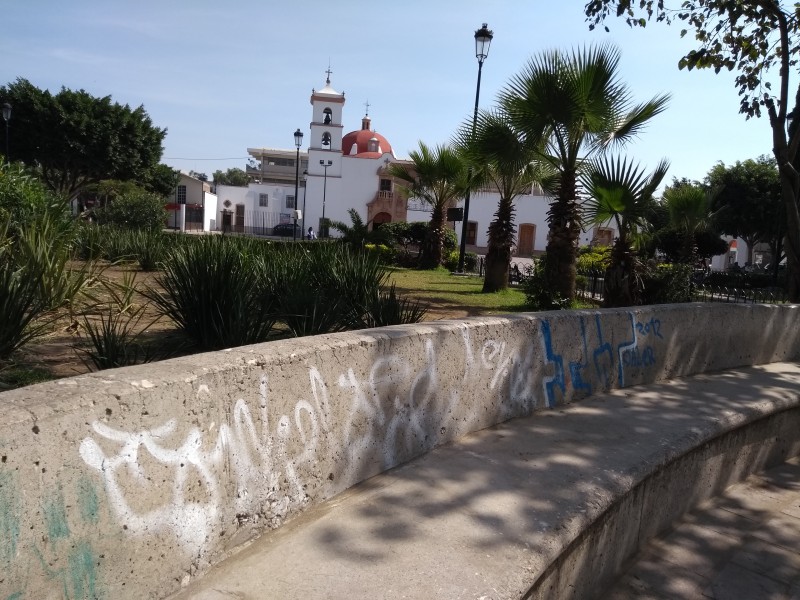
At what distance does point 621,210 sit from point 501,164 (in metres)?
2.65

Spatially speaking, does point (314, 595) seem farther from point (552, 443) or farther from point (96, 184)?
point (96, 184)

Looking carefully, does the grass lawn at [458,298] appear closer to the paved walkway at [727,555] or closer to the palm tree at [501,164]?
the palm tree at [501,164]

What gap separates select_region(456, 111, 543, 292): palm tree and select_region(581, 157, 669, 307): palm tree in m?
1.36

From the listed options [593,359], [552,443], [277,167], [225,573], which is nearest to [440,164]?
[593,359]

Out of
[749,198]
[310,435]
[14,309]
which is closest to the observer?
[310,435]

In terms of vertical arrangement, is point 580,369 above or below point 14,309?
below

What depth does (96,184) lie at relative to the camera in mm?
42938

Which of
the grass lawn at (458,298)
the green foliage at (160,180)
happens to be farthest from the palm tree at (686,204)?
the green foliage at (160,180)

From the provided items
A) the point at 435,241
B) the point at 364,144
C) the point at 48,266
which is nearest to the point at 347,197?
Result: the point at 364,144

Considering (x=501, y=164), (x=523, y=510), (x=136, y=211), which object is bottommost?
(x=523, y=510)

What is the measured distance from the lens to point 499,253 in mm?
14406

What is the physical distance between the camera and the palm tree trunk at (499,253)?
14.3 metres

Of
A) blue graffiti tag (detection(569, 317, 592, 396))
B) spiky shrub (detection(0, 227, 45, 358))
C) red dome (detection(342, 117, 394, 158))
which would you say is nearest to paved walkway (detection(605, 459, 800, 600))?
blue graffiti tag (detection(569, 317, 592, 396))

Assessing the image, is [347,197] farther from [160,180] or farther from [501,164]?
[501,164]
